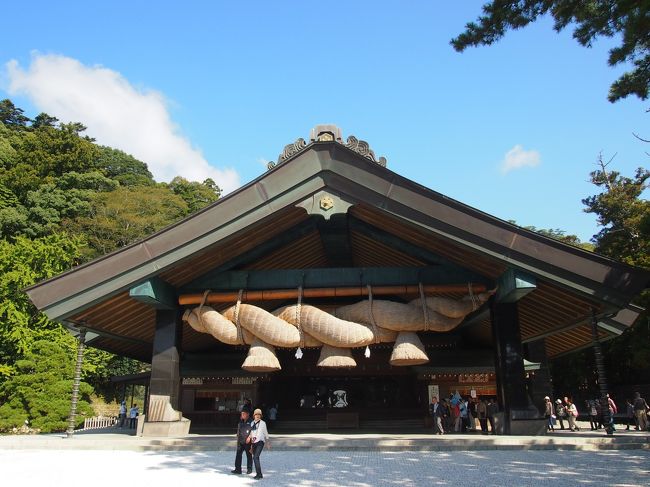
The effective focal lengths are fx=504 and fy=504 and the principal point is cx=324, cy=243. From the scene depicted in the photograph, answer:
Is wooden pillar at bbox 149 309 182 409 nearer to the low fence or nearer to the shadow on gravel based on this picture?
the shadow on gravel

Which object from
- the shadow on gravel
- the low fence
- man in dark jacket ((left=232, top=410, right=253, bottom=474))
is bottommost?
the low fence

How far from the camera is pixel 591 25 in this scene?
762cm

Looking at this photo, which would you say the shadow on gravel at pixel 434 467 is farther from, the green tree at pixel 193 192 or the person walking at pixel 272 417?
the green tree at pixel 193 192

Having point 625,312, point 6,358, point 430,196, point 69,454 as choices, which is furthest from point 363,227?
point 6,358

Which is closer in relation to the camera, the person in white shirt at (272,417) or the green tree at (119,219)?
the person in white shirt at (272,417)

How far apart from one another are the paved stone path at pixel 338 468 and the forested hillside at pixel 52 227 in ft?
50.5

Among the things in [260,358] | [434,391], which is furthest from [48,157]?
[260,358]

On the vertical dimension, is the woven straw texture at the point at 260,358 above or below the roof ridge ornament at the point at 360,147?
below

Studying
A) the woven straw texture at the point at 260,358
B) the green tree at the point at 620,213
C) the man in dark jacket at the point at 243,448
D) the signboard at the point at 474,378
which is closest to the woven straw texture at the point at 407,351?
the woven straw texture at the point at 260,358

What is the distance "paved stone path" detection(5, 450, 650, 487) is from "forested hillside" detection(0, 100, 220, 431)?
15.4 metres

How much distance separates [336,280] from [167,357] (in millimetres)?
4149

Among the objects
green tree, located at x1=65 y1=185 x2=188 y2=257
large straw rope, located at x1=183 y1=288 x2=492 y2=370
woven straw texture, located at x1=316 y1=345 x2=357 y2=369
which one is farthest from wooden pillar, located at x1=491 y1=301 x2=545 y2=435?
green tree, located at x1=65 y1=185 x2=188 y2=257

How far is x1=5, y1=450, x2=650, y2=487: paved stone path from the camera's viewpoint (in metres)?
6.35

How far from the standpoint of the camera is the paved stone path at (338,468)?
6352 mm
